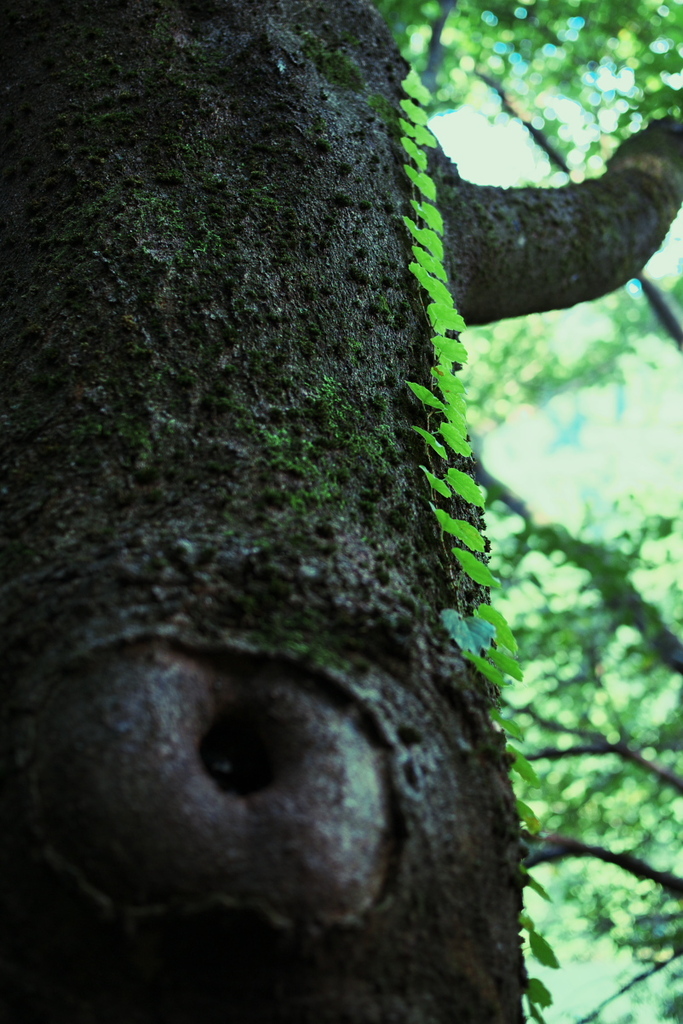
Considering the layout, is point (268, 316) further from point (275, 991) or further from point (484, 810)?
point (275, 991)

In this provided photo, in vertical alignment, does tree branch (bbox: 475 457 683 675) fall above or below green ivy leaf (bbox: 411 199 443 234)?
above

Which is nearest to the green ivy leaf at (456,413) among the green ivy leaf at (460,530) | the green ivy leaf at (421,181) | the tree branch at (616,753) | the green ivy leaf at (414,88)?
the green ivy leaf at (460,530)

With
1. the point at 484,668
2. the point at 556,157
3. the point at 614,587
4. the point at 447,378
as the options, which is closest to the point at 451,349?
the point at 447,378

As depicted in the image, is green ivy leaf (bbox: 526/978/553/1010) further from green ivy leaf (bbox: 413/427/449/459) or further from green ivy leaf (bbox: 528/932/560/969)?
green ivy leaf (bbox: 413/427/449/459)

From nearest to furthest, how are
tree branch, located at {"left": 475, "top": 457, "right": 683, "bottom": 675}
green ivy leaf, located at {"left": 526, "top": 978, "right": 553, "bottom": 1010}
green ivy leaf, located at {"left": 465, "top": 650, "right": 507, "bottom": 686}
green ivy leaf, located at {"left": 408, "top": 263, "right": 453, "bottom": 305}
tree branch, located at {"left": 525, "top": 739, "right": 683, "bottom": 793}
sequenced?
green ivy leaf, located at {"left": 465, "top": 650, "right": 507, "bottom": 686}
green ivy leaf, located at {"left": 526, "top": 978, "right": 553, "bottom": 1010}
green ivy leaf, located at {"left": 408, "top": 263, "right": 453, "bottom": 305}
tree branch, located at {"left": 525, "top": 739, "right": 683, "bottom": 793}
tree branch, located at {"left": 475, "top": 457, "right": 683, "bottom": 675}

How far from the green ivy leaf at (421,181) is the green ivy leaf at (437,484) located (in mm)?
771

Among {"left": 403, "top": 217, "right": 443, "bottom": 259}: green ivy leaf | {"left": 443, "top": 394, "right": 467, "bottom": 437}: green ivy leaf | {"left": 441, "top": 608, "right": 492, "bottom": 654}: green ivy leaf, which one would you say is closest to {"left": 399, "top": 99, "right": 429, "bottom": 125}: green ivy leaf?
{"left": 403, "top": 217, "right": 443, "bottom": 259}: green ivy leaf

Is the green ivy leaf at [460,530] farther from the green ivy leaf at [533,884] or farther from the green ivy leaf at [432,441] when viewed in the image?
the green ivy leaf at [533,884]

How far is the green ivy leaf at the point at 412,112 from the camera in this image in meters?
1.86

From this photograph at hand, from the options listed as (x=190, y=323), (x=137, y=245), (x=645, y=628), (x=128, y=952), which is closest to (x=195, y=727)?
(x=128, y=952)

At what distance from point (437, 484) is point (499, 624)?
274 millimetres

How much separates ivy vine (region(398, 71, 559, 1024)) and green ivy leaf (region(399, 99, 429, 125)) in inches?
1.6

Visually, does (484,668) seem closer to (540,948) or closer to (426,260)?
(540,948)

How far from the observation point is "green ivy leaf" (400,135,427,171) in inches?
69.9
